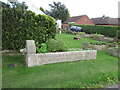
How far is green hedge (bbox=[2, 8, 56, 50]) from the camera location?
690 cm

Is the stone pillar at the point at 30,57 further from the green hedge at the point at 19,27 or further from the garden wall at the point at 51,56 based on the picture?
the green hedge at the point at 19,27

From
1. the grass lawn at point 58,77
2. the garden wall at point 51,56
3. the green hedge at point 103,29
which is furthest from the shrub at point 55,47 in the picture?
the green hedge at point 103,29

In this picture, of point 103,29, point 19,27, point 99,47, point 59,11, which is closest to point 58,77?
point 19,27

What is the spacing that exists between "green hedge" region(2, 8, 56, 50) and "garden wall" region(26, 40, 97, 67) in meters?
2.11

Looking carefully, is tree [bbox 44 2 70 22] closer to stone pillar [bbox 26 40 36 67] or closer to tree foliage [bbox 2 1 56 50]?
tree foliage [bbox 2 1 56 50]

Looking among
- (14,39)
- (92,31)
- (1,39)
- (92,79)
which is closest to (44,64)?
(92,79)

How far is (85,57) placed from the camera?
620 centimetres

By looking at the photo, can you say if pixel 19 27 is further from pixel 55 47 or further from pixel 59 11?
pixel 59 11

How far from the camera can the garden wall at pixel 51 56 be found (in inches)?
193

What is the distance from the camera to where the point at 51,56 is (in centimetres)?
537

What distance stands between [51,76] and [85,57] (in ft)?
9.71

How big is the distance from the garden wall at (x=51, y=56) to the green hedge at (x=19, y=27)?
2114mm

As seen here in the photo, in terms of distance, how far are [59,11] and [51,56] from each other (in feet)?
162

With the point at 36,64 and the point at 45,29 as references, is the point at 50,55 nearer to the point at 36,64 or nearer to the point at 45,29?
the point at 36,64
